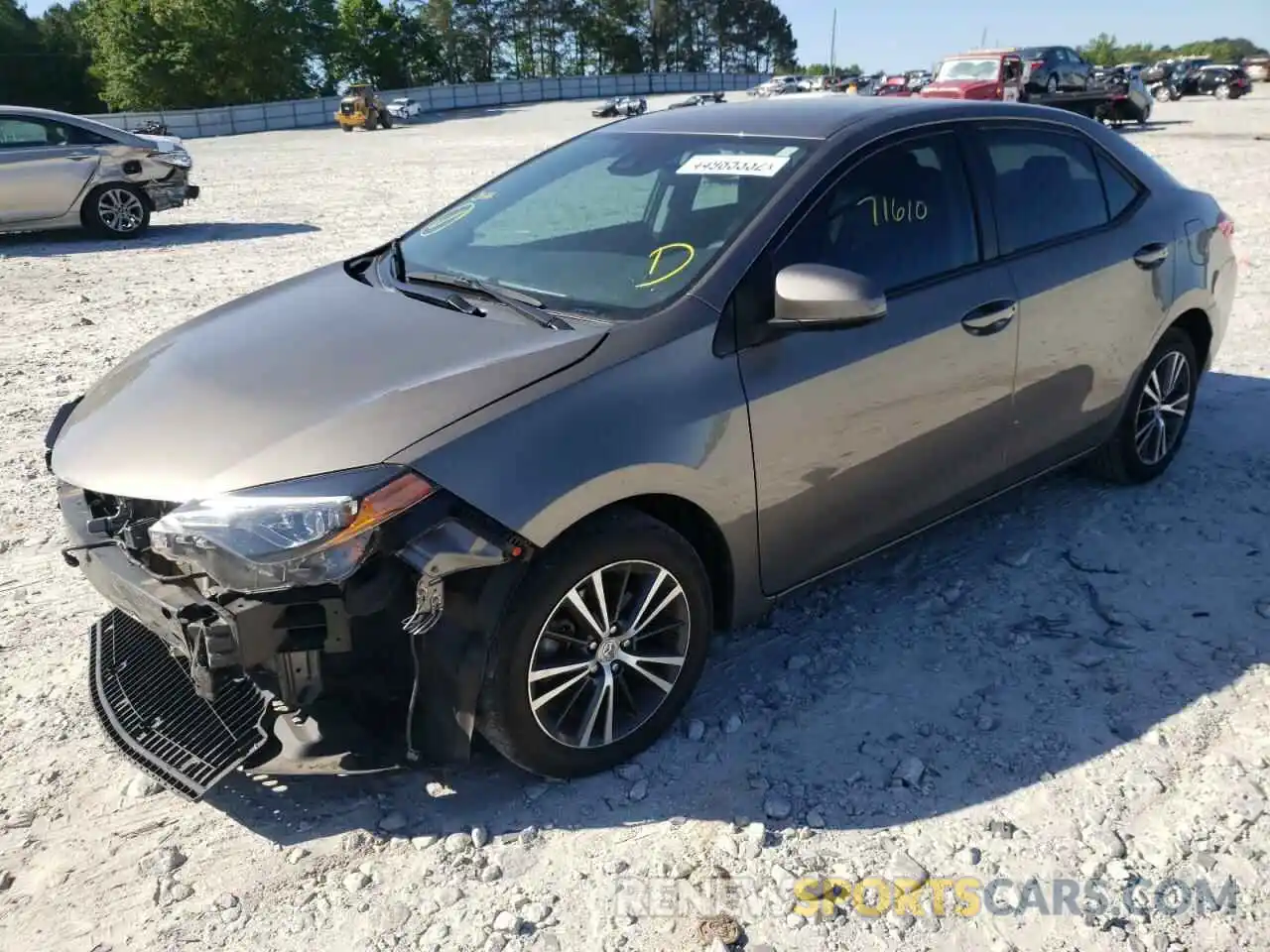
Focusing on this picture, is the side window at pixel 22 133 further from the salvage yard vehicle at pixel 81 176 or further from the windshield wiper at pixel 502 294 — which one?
the windshield wiper at pixel 502 294

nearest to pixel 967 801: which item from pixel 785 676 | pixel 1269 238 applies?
pixel 785 676

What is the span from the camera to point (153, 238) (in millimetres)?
12984

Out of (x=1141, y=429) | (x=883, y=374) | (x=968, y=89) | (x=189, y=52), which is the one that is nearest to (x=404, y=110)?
(x=189, y=52)

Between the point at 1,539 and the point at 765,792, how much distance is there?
351 cm

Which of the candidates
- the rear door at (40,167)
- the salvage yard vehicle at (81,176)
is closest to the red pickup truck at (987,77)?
the salvage yard vehicle at (81,176)

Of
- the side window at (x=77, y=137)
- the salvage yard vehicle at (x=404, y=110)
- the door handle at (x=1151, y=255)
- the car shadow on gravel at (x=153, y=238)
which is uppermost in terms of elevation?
the salvage yard vehicle at (x=404, y=110)

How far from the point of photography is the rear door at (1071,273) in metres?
3.89

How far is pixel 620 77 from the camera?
236 ft

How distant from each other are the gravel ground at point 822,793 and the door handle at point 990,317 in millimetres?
1002

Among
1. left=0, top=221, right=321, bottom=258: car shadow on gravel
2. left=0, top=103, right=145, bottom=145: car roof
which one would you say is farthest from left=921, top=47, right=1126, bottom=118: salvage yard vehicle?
left=0, top=103, right=145, bottom=145: car roof

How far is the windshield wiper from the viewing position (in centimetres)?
306

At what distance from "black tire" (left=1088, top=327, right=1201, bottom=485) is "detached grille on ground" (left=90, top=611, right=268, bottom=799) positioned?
11.9ft

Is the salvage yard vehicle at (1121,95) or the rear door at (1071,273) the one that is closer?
the rear door at (1071,273)

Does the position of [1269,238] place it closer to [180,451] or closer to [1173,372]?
[1173,372]
